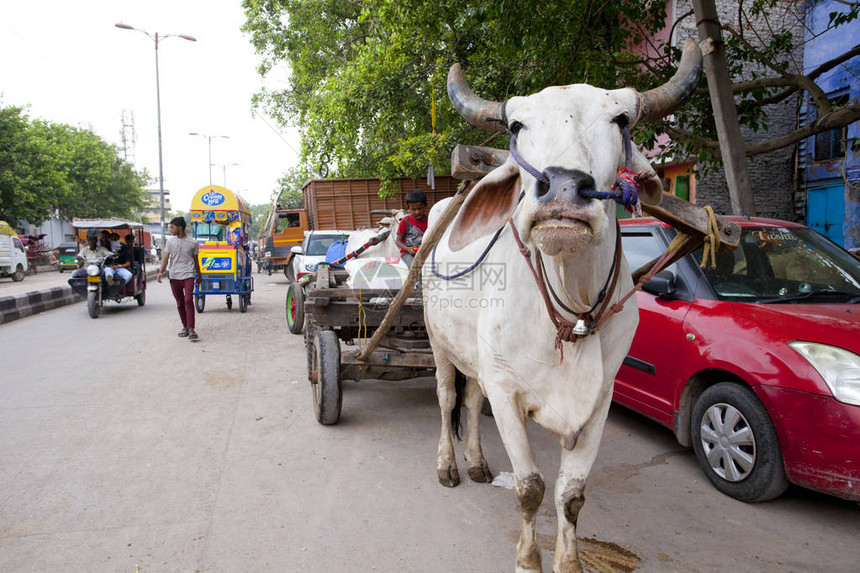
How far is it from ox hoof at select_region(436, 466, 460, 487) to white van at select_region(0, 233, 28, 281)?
71.5ft

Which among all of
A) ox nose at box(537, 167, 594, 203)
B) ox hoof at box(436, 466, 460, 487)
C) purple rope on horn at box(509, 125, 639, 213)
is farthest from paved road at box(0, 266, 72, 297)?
ox nose at box(537, 167, 594, 203)

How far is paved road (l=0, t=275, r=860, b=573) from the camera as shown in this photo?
111 inches

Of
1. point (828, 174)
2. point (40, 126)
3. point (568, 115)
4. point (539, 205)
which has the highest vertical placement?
point (40, 126)

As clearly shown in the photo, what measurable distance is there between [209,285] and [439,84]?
6.10 m

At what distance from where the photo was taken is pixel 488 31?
10.7m

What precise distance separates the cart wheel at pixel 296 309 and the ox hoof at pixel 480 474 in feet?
16.8

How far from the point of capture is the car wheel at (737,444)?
3227mm

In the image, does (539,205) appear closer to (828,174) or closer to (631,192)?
(631,192)

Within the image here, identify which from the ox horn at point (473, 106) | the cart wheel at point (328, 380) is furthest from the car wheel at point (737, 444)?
A: the cart wheel at point (328, 380)

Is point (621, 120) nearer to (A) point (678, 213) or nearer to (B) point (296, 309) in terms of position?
(A) point (678, 213)

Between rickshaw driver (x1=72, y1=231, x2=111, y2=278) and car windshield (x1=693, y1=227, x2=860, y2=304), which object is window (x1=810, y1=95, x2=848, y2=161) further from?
rickshaw driver (x1=72, y1=231, x2=111, y2=278)

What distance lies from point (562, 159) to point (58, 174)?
28.7 m

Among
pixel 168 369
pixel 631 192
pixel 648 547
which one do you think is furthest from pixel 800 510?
pixel 168 369

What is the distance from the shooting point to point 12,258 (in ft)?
65.4
